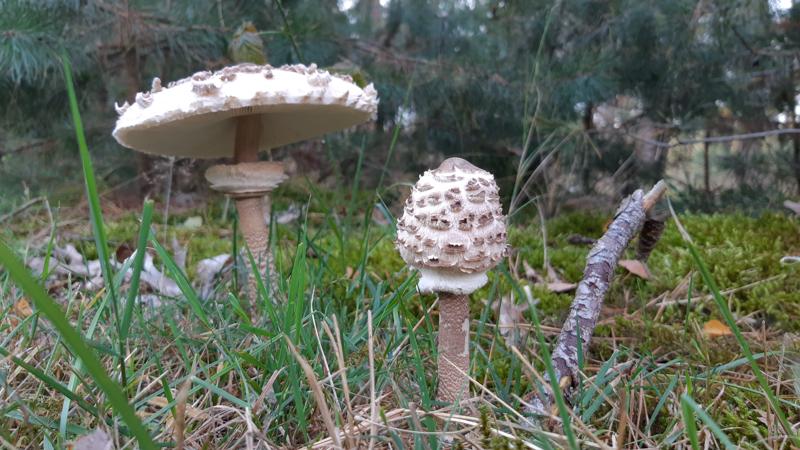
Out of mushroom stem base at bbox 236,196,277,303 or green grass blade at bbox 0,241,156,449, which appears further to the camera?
mushroom stem base at bbox 236,196,277,303

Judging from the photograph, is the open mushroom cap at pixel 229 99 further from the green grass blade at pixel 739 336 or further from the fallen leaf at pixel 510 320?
the green grass blade at pixel 739 336

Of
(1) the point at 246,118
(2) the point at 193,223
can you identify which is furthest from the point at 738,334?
(2) the point at 193,223

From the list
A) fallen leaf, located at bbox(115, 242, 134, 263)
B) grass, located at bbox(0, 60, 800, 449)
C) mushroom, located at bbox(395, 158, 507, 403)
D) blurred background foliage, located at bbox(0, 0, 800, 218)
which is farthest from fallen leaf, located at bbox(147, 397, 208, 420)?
fallen leaf, located at bbox(115, 242, 134, 263)

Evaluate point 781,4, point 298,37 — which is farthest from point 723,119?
point 298,37

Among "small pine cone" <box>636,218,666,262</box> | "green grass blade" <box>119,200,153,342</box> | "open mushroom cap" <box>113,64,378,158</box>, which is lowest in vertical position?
"small pine cone" <box>636,218,666,262</box>

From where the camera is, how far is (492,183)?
4.48 feet

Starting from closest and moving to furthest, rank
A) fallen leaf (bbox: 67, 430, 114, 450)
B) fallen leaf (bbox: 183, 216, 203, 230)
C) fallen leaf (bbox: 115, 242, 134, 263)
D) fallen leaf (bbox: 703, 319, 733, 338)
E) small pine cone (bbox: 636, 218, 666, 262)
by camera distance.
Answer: fallen leaf (bbox: 67, 430, 114, 450), fallen leaf (bbox: 703, 319, 733, 338), small pine cone (bbox: 636, 218, 666, 262), fallen leaf (bbox: 115, 242, 134, 263), fallen leaf (bbox: 183, 216, 203, 230)

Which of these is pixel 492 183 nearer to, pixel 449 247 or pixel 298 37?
pixel 449 247

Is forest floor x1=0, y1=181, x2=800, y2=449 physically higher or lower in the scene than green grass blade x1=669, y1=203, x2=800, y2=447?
lower

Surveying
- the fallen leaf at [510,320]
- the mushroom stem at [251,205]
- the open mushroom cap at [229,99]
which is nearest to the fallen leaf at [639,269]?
the fallen leaf at [510,320]

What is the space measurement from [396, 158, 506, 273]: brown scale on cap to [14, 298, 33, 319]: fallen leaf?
1642mm

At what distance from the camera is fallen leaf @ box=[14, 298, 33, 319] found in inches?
79.7

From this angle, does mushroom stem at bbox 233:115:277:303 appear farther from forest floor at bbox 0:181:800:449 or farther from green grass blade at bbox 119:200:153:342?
green grass blade at bbox 119:200:153:342

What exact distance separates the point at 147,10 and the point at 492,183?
3055 mm
